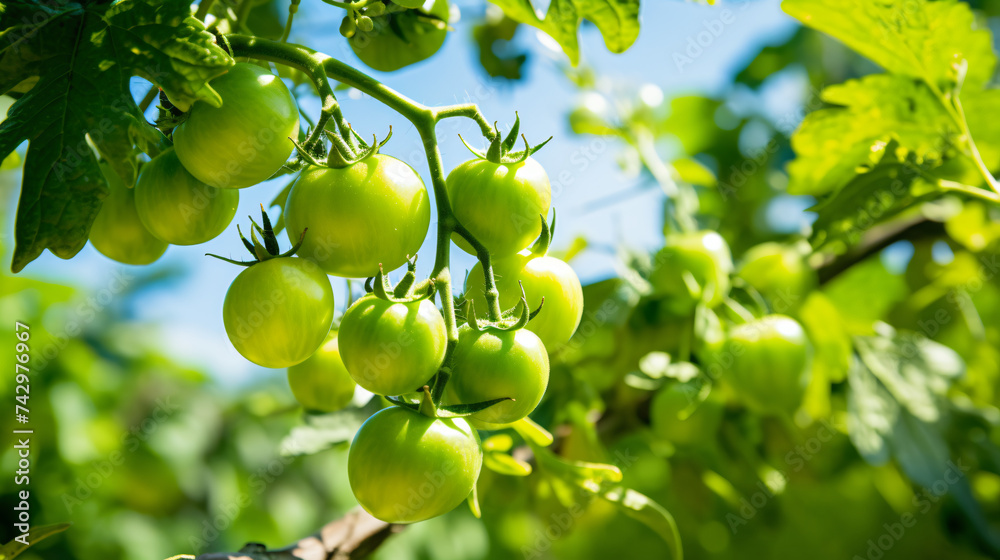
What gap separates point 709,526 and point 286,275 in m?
1.18

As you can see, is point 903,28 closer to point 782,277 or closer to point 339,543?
point 782,277

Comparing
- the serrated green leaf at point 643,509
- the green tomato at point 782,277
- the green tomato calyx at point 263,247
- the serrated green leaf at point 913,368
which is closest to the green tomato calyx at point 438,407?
the green tomato calyx at point 263,247

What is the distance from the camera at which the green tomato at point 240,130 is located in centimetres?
38

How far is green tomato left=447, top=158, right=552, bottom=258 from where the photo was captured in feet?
1.41

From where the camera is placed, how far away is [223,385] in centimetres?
148

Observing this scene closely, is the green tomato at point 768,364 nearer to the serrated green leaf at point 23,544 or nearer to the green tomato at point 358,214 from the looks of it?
the green tomato at point 358,214

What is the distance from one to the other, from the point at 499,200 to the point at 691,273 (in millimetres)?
464

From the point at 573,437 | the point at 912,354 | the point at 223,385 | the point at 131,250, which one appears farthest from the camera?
the point at 223,385

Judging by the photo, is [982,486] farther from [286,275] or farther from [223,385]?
[223,385]

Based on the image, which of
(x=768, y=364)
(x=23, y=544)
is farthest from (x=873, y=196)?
(x=23, y=544)

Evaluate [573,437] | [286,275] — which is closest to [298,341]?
[286,275]

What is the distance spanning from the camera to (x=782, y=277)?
93 cm

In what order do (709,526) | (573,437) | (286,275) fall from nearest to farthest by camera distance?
(286,275)
(573,437)
(709,526)
